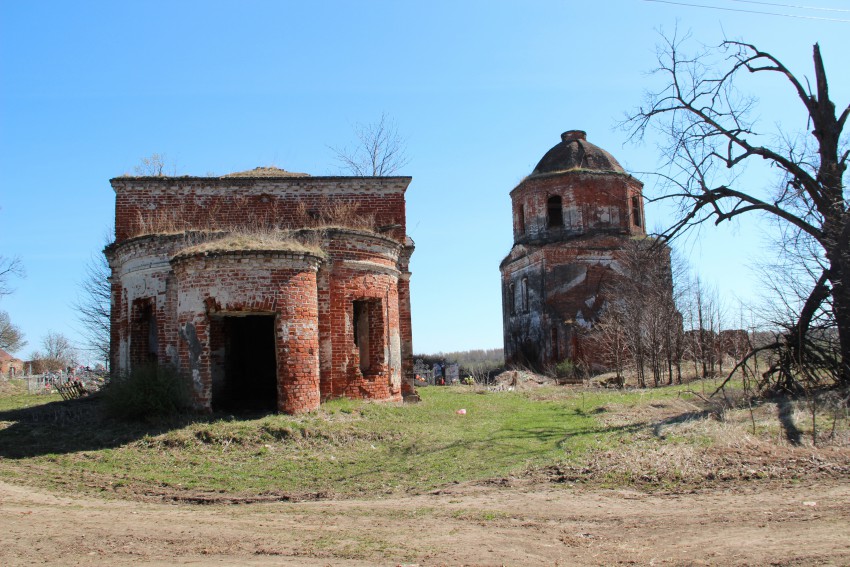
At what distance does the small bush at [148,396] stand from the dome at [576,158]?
22.7 m

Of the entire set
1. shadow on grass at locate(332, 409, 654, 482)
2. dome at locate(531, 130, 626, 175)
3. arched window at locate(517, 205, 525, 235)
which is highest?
dome at locate(531, 130, 626, 175)

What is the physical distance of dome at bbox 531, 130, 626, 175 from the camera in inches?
1245

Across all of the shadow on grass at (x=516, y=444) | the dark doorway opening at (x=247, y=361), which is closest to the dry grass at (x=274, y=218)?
the dark doorway opening at (x=247, y=361)

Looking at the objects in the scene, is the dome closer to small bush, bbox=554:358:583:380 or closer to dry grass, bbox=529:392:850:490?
small bush, bbox=554:358:583:380

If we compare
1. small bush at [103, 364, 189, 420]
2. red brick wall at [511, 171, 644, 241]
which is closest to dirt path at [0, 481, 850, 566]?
small bush at [103, 364, 189, 420]

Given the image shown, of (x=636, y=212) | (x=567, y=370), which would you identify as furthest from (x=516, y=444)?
(x=636, y=212)

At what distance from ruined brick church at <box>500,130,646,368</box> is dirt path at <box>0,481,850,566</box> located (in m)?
21.5

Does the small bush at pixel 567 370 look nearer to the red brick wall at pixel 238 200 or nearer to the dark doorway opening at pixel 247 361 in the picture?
the red brick wall at pixel 238 200

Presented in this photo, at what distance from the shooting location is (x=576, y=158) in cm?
3186

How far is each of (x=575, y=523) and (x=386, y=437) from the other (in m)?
5.96

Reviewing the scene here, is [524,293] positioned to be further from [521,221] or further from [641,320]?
[641,320]

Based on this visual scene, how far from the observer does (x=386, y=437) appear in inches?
494

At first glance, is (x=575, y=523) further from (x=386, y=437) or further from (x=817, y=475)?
(x=386, y=437)

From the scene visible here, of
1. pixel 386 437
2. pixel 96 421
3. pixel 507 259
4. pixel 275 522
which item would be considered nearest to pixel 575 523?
pixel 275 522
